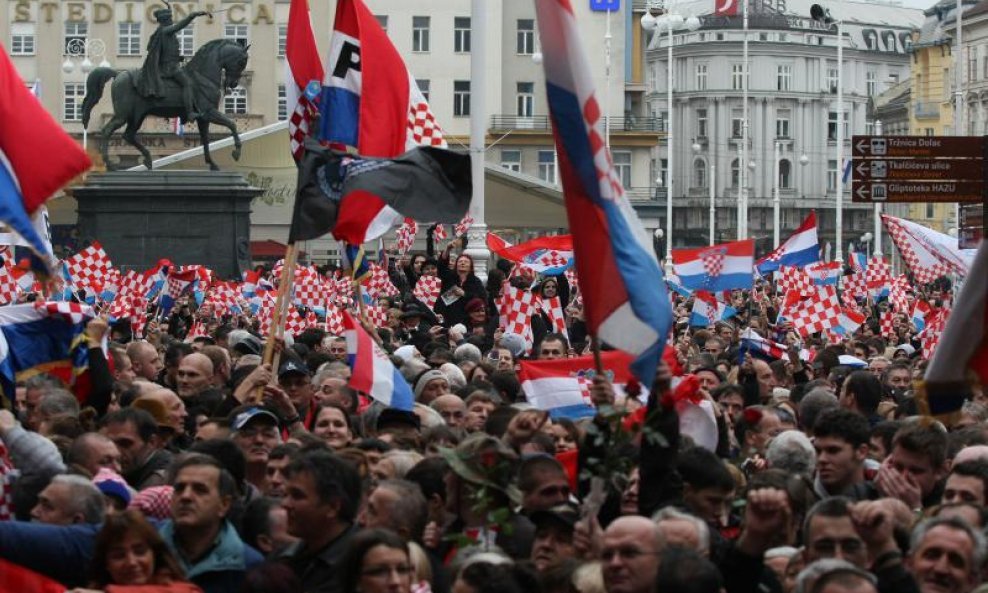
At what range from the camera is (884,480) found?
9820 mm

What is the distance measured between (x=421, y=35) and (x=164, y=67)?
50051 millimetres

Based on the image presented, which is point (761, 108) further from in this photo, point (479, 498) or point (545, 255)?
point (479, 498)

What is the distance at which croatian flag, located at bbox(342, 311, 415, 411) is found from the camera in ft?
38.6

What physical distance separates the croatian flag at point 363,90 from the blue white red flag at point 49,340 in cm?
282

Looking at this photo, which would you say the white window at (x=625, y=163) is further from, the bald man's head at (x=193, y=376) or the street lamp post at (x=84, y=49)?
the bald man's head at (x=193, y=376)

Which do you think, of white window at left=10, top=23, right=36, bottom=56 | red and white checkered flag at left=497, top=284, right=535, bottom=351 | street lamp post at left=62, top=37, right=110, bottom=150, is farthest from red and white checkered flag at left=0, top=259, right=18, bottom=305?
white window at left=10, top=23, right=36, bottom=56

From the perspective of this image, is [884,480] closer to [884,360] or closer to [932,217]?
[884,360]

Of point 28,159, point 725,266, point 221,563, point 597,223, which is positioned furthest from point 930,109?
point 221,563

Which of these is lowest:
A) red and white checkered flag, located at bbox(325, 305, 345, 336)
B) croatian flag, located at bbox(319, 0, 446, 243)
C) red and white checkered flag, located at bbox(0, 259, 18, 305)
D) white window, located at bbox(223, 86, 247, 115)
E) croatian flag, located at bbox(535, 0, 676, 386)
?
red and white checkered flag, located at bbox(325, 305, 345, 336)

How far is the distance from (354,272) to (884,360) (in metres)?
4.84

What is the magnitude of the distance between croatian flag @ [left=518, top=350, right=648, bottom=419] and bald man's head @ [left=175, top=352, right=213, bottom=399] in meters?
1.73

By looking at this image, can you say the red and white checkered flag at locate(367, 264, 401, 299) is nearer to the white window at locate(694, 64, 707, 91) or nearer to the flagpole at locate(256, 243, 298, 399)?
the flagpole at locate(256, 243, 298, 399)

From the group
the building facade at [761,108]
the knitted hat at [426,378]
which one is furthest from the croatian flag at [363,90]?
the building facade at [761,108]

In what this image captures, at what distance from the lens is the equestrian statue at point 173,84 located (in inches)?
1554
